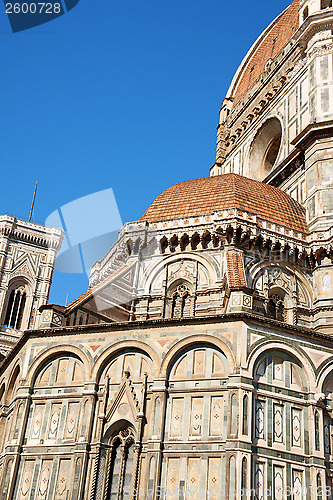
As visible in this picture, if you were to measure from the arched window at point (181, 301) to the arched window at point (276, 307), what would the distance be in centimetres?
370

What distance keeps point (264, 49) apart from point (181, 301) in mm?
26511

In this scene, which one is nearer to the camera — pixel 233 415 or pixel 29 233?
pixel 233 415

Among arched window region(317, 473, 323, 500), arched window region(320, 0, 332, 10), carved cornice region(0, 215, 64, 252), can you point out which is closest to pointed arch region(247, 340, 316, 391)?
arched window region(317, 473, 323, 500)

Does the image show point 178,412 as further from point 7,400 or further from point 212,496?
point 7,400

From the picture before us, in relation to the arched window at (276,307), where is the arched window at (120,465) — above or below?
below

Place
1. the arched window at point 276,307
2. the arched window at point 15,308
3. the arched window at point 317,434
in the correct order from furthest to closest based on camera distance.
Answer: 1. the arched window at point 15,308
2. the arched window at point 276,307
3. the arched window at point 317,434

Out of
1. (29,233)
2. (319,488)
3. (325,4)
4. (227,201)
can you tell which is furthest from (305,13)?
(29,233)

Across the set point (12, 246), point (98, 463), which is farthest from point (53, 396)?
point (12, 246)

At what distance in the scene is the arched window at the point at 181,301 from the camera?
101 ft

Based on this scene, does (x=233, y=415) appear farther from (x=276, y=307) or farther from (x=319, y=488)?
(x=276, y=307)

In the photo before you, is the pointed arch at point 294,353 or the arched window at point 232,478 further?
the pointed arch at point 294,353

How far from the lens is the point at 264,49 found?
49.8m

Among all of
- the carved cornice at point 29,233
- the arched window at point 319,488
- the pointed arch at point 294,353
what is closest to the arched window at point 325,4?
the pointed arch at point 294,353

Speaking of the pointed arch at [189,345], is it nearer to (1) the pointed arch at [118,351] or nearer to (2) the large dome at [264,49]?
(1) the pointed arch at [118,351]
